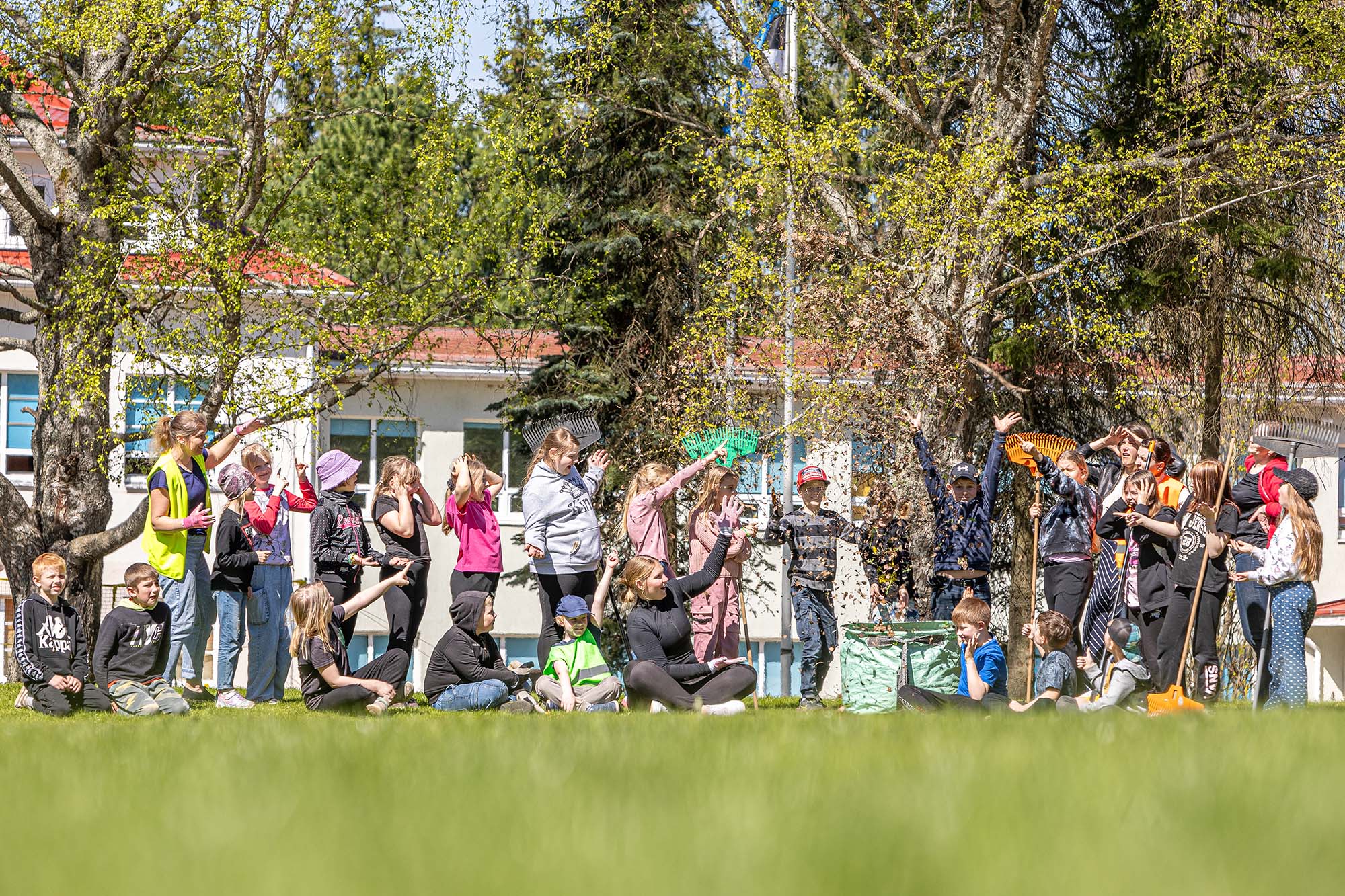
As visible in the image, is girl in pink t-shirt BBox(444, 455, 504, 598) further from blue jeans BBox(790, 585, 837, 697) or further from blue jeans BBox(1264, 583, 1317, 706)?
blue jeans BBox(1264, 583, 1317, 706)

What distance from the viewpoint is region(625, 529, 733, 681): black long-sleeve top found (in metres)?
11.1

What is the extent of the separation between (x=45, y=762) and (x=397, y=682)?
7.15m

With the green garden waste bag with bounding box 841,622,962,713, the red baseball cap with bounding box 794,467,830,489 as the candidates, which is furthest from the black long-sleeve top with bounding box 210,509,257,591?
the green garden waste bag with bounding box 841,622,962,713

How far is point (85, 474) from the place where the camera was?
1817 centimetres

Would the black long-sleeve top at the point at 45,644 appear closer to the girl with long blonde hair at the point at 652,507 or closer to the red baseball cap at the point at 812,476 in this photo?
the girl with long blonde hair at the point at 652,507

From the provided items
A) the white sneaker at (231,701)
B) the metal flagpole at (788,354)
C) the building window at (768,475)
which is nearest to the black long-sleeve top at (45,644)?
the white sneaker at (231,701)

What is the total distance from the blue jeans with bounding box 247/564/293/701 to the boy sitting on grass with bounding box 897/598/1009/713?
15.6 ft

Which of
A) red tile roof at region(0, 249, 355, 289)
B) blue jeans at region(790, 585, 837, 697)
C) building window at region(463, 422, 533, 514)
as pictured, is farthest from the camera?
building window at region(463, 422, 533, 514)

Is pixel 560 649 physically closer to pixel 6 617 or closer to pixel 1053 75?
pixel 1053 75

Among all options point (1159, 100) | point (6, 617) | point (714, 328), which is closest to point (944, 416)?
point (714, 328)

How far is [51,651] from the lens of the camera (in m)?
10.9

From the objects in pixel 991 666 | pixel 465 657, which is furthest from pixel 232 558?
pixel 991 666

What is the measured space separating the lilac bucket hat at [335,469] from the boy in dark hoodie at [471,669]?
138 cm

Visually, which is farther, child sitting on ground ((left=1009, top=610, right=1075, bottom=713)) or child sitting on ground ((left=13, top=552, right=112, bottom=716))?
child sitting on ground ((left=1009, top=610, right=1075, bottom=713))
